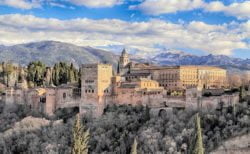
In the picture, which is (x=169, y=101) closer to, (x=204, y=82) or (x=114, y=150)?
(x=114, y=150)

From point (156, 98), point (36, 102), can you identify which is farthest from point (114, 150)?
point (36, 102)

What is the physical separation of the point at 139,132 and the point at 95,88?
818cm

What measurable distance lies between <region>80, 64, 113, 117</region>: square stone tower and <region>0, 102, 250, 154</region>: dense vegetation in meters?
1.10

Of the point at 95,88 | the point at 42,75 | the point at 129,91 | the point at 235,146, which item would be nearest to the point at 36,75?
the point at 42,75

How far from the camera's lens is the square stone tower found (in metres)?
50.6

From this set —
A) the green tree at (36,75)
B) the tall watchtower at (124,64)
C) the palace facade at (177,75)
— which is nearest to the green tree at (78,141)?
the palace facade at (177,75)

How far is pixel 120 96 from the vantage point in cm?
5059

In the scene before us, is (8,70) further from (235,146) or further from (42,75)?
(235,146)

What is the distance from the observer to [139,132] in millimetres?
45344

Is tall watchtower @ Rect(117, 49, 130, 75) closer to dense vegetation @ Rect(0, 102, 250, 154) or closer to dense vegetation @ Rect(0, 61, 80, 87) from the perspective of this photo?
dense vegetation @ Rect(0, 61, 80, 87)

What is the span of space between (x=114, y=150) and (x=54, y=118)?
11098 mm

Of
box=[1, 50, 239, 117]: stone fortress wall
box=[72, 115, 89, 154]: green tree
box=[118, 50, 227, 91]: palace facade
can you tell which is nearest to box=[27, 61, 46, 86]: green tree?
box=[1, 50, 239, 117]: stone fortress wall

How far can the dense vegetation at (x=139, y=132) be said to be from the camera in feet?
136

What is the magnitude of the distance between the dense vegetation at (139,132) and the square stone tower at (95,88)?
1099 mm
